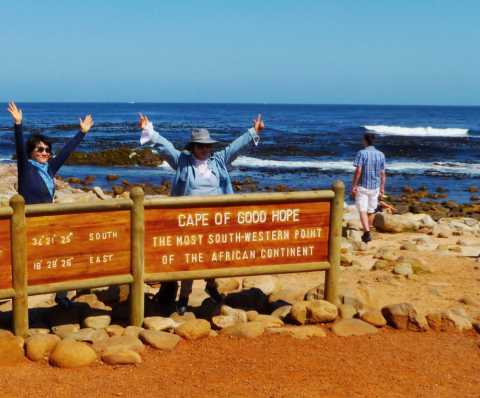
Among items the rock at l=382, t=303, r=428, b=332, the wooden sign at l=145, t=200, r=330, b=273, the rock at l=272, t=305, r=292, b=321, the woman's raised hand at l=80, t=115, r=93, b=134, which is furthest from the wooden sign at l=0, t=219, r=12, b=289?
the rock at l=382, t=303, r=428, b=332

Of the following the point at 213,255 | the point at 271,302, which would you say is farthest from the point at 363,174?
the point at 213,255

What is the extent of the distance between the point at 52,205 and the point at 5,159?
3021 cm

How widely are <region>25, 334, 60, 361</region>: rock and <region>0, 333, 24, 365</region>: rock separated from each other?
2.9 inches

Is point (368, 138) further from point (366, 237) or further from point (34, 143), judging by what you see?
point (34, 143)

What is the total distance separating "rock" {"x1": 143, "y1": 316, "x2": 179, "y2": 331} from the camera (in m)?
6.29

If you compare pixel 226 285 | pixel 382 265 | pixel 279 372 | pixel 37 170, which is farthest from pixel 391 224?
pixel 279 372

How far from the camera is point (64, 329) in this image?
245 inches

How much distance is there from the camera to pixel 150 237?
6332mm

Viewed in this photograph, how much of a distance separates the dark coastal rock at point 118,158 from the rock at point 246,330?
1069 inches

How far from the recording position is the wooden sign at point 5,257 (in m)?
5.79

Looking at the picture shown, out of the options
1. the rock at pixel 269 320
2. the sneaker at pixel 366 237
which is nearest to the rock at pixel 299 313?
the rock at pixel 269 320

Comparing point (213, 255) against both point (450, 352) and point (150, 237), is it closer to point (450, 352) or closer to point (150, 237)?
point (150, 237)

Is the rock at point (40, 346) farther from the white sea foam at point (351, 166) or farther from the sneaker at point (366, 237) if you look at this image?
the white sea foam at point (351, 166)

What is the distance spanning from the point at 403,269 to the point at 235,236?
2.95m
